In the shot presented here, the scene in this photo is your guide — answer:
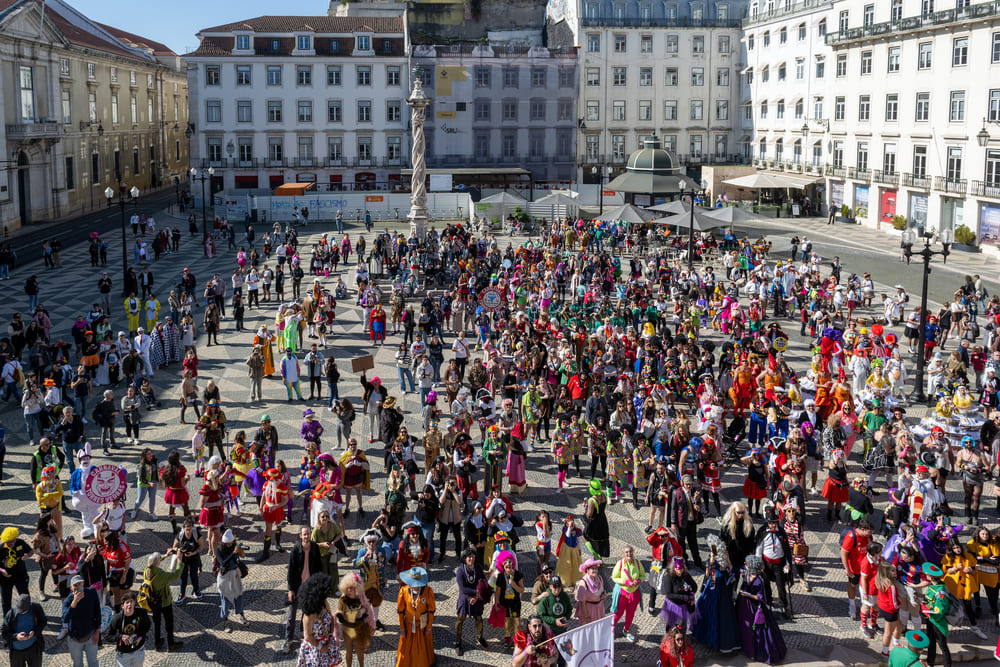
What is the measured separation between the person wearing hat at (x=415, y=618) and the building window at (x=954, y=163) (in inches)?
1795

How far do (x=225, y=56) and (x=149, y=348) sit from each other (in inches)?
1945

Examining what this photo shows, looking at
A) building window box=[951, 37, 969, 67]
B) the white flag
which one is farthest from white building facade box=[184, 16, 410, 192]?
the white flag

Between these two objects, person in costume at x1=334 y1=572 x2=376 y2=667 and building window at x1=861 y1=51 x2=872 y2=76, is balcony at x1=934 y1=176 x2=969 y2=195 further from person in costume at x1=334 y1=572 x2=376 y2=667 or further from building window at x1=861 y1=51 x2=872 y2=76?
person in costume at x1=334 y1=572 x2=376 y2=667

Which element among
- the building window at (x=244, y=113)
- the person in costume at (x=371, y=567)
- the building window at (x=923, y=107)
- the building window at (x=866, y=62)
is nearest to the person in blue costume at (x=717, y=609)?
the person in costume at (x=371, y=567)

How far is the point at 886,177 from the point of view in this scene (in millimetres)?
54688

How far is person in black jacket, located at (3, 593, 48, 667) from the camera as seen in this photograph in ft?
35.0

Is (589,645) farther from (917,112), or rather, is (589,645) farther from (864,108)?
(864,108)

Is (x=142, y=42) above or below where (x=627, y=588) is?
above

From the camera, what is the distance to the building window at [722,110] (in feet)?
243

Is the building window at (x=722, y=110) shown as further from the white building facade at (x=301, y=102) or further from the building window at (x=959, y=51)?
the building window at (x=959, y=51)

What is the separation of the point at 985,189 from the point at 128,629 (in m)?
46.1

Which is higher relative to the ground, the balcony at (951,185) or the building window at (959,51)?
the building window at (959,51)

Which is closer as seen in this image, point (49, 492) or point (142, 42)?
point (49, 492)

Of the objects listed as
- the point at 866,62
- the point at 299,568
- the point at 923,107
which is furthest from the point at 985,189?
the point at 299,568
